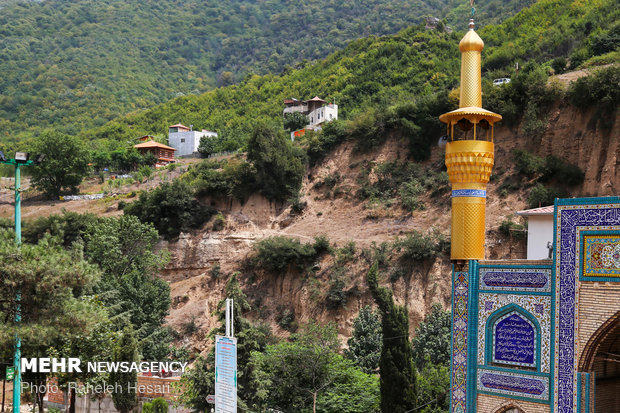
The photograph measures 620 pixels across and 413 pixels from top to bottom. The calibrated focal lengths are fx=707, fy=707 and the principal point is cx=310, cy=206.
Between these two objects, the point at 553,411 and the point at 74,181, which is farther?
the point at 74,181

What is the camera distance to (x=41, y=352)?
1728cm

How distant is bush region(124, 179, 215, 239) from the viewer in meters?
39.4

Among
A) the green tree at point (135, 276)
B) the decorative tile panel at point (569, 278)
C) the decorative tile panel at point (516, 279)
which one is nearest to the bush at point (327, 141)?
the green tree at point (135, 276)

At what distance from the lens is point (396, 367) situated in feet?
63.9

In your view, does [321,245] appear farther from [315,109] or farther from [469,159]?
[315,109]

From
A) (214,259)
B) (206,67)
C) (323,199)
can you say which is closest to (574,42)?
(323,199)

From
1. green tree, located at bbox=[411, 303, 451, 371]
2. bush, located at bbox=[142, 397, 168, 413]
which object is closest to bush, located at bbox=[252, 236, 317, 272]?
green tree, located at bbox=[411, 303, 451, 371]

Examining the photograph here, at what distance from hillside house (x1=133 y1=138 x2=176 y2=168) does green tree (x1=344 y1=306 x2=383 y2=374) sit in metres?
35.6

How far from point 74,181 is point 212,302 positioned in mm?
21347

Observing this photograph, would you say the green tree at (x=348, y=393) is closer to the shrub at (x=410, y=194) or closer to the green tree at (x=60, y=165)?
the shrub at (x=410, y=194)

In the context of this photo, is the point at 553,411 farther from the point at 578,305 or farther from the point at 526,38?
the point at 526,38

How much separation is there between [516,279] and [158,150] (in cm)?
Result: 5003

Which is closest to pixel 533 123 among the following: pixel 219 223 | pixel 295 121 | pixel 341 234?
pixel 341 234

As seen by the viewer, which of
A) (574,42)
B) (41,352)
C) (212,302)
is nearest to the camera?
(41,352)
